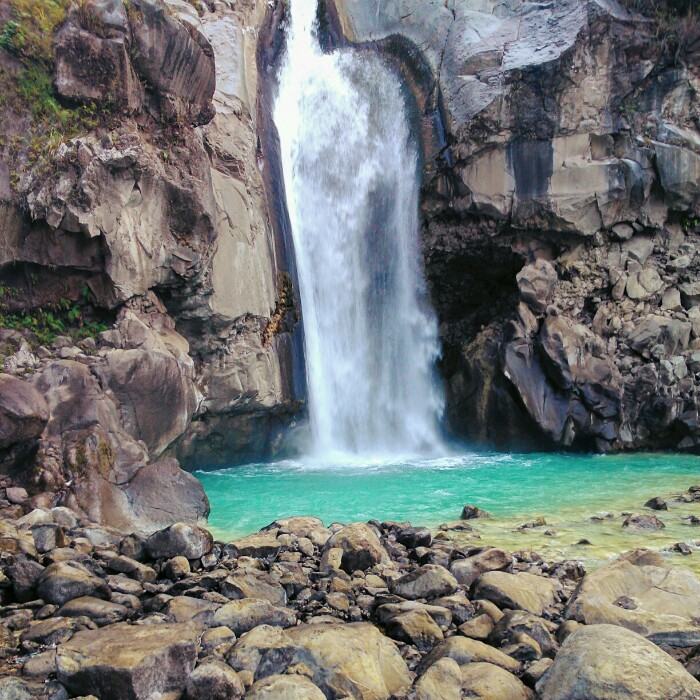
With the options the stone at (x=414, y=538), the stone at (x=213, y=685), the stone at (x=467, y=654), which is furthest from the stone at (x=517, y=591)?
the stone at (x=213, y=685)

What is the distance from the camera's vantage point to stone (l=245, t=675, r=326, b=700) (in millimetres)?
3734

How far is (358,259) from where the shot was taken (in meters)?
20.3

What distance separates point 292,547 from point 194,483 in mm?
4034

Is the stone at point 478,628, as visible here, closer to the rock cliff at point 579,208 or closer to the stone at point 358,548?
the stone at point 358,548

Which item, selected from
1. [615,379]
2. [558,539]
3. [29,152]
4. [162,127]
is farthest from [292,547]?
[615,379]

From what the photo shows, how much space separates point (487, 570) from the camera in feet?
20.5

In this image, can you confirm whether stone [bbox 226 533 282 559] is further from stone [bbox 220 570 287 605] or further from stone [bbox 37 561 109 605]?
stone [bbox 37 561 109 605]

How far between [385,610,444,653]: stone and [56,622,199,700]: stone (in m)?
1.50

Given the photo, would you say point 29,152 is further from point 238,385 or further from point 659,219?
point 659,219

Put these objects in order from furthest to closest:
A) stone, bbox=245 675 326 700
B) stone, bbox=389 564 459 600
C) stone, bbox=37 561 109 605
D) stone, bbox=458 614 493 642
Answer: stone, bbox=389 564 459 600, stone, bbox=37 561 109 605, stone, bbox=458 614 493 642, stone, bbox=245 675 326 700

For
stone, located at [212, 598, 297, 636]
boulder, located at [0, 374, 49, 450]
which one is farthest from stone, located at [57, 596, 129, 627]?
boulder, located at [0, 374, 49, 450]

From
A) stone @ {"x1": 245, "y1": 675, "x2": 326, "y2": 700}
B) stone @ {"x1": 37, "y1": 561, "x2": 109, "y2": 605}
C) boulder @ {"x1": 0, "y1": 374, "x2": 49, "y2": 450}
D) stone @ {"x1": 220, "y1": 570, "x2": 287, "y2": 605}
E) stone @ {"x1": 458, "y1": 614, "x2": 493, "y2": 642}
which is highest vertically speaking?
boulder @ {"x1": 0, "y1": 374, "x2": 49, "y2": 450}

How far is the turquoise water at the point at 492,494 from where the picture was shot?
8609 mm

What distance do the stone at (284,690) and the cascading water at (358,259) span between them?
14.4 m
